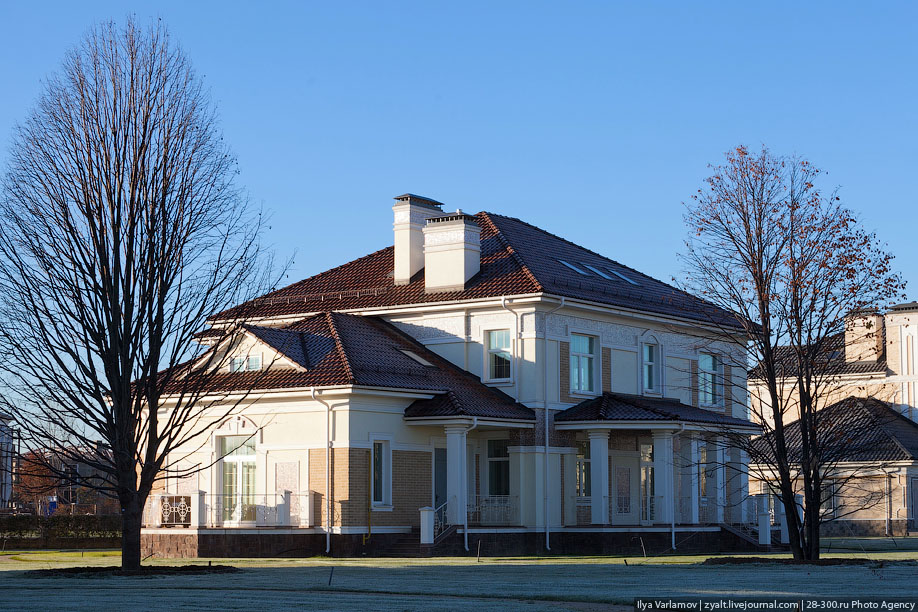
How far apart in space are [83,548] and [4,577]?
17.1 m

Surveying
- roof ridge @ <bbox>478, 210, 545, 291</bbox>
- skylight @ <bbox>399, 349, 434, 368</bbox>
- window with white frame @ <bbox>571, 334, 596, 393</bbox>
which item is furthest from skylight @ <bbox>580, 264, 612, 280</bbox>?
skylight @ <bbox>399, 349, 434, 368</bbox>

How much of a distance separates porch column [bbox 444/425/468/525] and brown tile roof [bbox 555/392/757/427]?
381 cm

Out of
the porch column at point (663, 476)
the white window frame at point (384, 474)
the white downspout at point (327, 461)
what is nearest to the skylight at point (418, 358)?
the white window frame at point (384, 474)

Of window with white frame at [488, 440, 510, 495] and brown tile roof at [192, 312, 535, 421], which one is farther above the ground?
brown tile roof at [192, 312, 535, 421]

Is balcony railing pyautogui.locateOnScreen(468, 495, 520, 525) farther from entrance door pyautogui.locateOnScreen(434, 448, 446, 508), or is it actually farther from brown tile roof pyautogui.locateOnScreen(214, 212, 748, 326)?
brown tile roof pyautogui.locateOnScreen(214, 212, 748, 326)

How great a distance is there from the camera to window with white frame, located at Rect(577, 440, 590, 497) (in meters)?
37.9

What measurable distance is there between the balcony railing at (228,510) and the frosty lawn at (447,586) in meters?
6.50

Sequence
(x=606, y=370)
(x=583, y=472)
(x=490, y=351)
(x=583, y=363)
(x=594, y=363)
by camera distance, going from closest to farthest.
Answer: (x=490, y=351), (x=583, y=472), (x=583, y=363), (x=594, y=363), (x=606, y=370)

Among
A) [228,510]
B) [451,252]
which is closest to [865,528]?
[451,252]

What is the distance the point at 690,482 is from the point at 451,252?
989 centimetres

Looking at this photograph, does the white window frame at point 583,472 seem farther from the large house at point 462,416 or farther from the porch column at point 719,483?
the porch column at point 719,483

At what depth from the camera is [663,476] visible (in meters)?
36.5

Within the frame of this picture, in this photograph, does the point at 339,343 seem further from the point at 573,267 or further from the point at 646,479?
the point at 646,479

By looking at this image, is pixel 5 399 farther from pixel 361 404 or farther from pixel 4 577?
pixel 361 404
